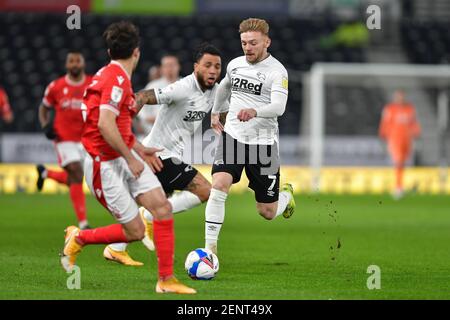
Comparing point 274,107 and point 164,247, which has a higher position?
point 274,107

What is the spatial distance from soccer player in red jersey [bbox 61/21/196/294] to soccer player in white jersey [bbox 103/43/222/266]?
2.04 metres

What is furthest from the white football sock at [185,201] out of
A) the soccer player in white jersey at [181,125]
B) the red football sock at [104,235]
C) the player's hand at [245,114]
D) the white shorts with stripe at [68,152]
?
the white shorts with stripe at [68,152]

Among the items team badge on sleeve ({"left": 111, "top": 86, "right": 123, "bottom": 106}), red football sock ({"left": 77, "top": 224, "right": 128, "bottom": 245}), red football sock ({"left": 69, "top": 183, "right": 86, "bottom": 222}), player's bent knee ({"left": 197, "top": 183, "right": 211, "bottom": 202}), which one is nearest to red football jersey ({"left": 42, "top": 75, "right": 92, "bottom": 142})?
red football sock ({"left": 69, "top": 183, "right": 86, "bottom": 222})

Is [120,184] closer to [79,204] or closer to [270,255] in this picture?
[270,255]

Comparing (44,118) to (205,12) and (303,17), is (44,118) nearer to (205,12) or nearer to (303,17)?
(205,12)

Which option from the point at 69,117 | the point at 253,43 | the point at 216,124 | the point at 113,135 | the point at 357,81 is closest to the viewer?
the point at 113,135

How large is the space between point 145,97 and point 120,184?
197cm

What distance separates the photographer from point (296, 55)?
101 feet

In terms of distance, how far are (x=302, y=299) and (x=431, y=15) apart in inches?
1019

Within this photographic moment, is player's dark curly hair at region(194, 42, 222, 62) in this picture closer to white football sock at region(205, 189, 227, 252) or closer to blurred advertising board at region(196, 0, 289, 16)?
white football sock at region(205, 189, 227, 252)

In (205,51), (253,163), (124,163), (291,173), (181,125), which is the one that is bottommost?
(291,173)

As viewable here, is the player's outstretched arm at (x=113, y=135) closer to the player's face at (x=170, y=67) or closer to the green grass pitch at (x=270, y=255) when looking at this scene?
the green grass pitch at (x=270, y=255)

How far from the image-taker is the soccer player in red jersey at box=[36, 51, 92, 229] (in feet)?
46.8

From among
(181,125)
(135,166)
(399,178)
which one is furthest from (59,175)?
(399,178)
